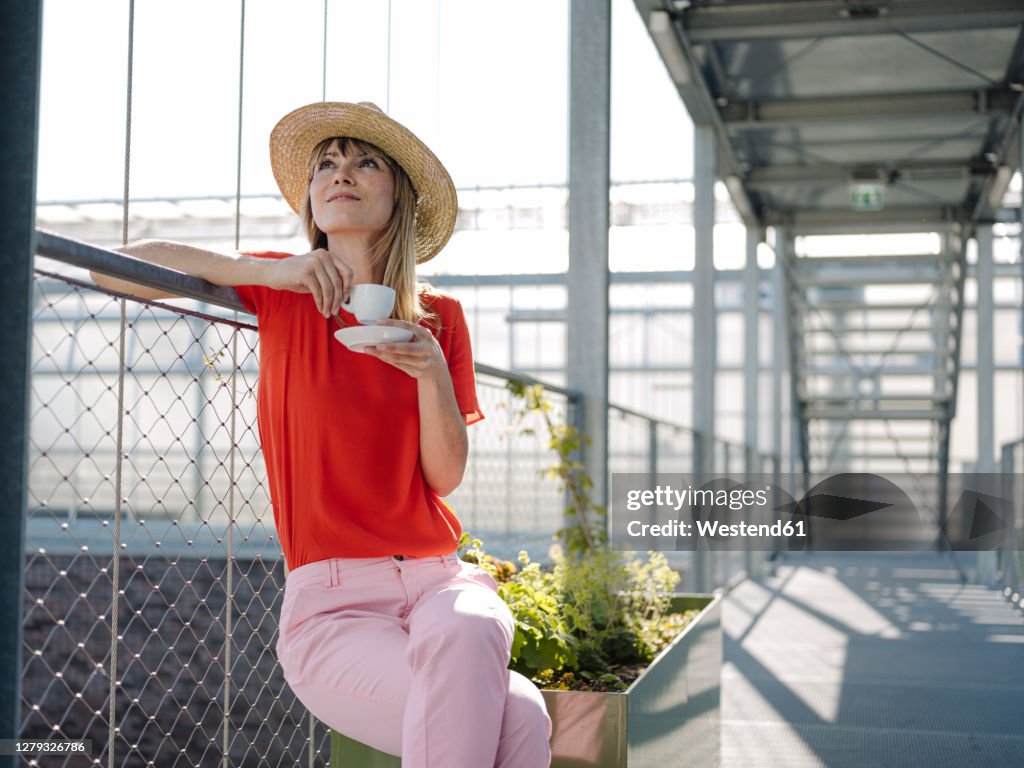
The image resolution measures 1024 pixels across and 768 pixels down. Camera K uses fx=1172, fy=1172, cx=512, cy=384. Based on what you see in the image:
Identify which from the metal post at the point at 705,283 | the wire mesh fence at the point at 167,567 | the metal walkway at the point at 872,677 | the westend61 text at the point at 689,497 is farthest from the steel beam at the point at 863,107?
the metal walkway at the point at 872,677

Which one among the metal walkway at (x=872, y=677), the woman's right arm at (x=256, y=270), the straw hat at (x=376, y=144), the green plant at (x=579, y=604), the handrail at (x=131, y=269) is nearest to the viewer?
the handrail at (x=131, y=269)

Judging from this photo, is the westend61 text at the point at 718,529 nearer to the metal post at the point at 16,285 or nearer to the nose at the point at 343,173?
the nose at the point at 343,173

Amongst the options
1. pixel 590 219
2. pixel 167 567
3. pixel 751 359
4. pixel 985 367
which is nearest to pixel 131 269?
pixel 590 219

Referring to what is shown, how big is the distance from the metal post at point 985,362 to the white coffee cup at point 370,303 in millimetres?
8848

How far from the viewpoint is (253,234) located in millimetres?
18062

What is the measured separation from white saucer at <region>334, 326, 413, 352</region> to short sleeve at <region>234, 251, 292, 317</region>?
0.78 feet

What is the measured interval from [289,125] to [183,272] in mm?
375

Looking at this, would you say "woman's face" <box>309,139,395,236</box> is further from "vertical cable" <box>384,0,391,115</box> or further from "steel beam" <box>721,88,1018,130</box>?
"steel beam" <box>721,88,1018,130</box>

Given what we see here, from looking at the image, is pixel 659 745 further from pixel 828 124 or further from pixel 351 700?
pixel 828 124

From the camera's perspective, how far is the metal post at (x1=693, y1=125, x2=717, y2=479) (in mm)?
7840

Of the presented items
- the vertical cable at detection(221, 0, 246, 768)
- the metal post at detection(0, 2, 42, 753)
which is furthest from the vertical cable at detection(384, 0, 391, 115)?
the metal post at detection(0, 2, 42, 753)

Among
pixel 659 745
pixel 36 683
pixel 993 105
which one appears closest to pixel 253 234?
pixel 36 683

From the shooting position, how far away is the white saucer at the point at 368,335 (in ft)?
4.77

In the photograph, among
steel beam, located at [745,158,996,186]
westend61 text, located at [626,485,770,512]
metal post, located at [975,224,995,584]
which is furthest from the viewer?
metal post, located at [975,224,995,584]
